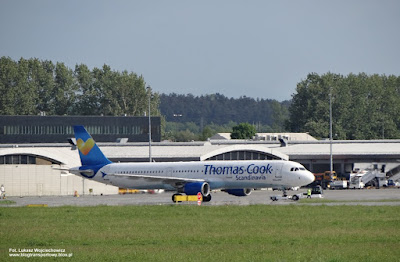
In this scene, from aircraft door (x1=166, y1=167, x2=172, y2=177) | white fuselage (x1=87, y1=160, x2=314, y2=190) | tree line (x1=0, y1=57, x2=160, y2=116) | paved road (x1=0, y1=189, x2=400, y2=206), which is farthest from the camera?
tree line (x1=0, y1=57, x2=160, y2=116)

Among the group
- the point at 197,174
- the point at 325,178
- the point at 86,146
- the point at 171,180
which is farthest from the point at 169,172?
the point at 325,178

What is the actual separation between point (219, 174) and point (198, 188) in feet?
7.86

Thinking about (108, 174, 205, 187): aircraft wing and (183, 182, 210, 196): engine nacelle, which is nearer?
(183, 182, 210, 196): engine nacelle

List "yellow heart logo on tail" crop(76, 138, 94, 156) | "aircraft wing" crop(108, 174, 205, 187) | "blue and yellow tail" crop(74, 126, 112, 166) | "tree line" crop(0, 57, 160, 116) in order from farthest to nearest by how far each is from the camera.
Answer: "tree line" crop(0, 57, 160, 116) → "yellow heart logo on tail" crop(76, 138, 94, 156) → "blue and yellow tail" crop(74, 126, 112, 166) → "aircraft wing" crop(108, 174, 205, 187)

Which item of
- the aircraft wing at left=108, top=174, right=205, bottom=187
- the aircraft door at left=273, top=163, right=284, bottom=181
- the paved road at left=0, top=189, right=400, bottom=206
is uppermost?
the aircraft door at left=273, top=163, right=284, bottom=181

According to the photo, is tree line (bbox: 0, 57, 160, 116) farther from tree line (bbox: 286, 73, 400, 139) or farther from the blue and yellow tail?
the blue and yellow tail

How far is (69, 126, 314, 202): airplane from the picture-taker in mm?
68562

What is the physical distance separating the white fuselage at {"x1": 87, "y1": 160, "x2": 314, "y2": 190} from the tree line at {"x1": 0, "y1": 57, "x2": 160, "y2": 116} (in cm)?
11110

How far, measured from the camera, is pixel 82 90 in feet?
637

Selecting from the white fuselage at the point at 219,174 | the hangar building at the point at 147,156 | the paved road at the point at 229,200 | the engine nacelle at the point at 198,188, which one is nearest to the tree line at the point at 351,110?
the hangar building at the point at 147,156

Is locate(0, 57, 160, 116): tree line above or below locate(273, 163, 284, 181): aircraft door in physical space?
above

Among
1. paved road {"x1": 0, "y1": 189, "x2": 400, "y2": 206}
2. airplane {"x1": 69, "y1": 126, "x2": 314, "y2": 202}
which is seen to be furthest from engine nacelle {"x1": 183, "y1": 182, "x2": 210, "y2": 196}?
paved road {"x1": 0, "y1": 189, "x2": 400, "y2": 206}

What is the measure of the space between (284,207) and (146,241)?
21465 millimetres

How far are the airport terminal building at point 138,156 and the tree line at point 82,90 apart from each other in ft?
142
